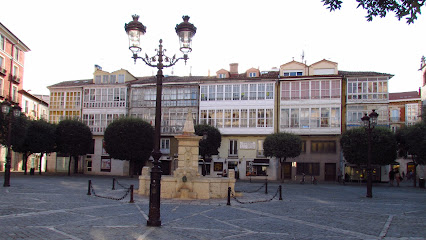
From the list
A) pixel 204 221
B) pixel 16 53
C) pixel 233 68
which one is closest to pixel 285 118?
pixel 233 68

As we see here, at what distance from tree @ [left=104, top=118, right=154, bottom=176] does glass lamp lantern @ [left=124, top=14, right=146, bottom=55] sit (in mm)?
32588

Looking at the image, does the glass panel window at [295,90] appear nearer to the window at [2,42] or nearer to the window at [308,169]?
the window at [308,169]

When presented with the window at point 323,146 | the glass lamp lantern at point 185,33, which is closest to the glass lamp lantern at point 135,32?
the glass lamp lantern at point 185,33

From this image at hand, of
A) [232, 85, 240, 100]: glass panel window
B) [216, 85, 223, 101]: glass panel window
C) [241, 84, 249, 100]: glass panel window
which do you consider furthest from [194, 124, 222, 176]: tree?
[241, 84, 249, 100]: glass panel window

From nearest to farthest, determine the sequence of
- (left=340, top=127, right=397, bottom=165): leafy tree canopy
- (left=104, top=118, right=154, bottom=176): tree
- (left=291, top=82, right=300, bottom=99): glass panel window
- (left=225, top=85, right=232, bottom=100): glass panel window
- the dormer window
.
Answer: (left=340, top=127, right=397, bottom=165): leafy tree canopy < (left=104, top=118, right=154, bottom=176): tree < (left=291, top=82, right=300, bottom=99): glass panel window < the dormer window < (left=225, top=85, right=232, bottom=100): glass panel window

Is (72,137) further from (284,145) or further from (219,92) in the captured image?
(284,145)

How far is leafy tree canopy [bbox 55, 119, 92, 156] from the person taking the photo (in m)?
47.6

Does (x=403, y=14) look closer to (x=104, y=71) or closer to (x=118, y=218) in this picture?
(x=118, y=218)

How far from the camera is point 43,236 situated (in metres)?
9.79

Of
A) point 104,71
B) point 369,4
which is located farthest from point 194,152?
point 104,71

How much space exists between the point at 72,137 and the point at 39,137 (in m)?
3.99

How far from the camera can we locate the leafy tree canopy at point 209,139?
43.4 meters

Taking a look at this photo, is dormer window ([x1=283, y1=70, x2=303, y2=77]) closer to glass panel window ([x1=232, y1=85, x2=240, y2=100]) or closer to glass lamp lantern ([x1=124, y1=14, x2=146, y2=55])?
glass panel window ([x1=232, y1=85, x2=240, y2=100])

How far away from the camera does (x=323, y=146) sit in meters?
45.5
